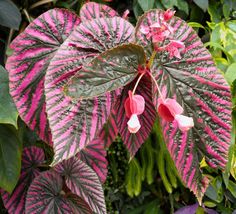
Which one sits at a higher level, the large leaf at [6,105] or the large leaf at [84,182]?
the large leaf at [6,105]

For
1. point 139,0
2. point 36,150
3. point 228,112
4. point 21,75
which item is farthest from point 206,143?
point 139,0

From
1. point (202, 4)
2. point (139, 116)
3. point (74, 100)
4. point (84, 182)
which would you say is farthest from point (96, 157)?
point (202, 4)

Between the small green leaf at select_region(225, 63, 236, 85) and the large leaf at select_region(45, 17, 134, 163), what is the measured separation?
41cm

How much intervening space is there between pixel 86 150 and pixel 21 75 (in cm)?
33

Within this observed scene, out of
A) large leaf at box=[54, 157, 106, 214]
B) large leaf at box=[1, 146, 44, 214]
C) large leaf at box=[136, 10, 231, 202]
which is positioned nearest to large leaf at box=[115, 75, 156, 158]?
large leaf at box=[136, 10, 231, 202]

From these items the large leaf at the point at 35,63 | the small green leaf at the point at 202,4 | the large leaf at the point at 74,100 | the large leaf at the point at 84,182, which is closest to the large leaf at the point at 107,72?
the large leaf at the point at 74,100

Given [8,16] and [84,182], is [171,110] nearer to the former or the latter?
[84,182]

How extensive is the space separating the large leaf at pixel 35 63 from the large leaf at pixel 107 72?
0.45 feet

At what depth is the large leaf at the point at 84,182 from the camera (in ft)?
2.48

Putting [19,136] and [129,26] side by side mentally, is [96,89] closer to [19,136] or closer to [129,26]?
[129,26]

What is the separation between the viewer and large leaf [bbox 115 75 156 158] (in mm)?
602

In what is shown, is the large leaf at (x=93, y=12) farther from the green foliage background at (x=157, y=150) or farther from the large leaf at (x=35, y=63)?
the green foliage background at (x=157, y=150)

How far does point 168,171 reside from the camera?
46.3 inches

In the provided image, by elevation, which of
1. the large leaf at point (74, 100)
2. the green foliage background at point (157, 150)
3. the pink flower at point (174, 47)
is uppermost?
the pink flower at point (174, 47)
